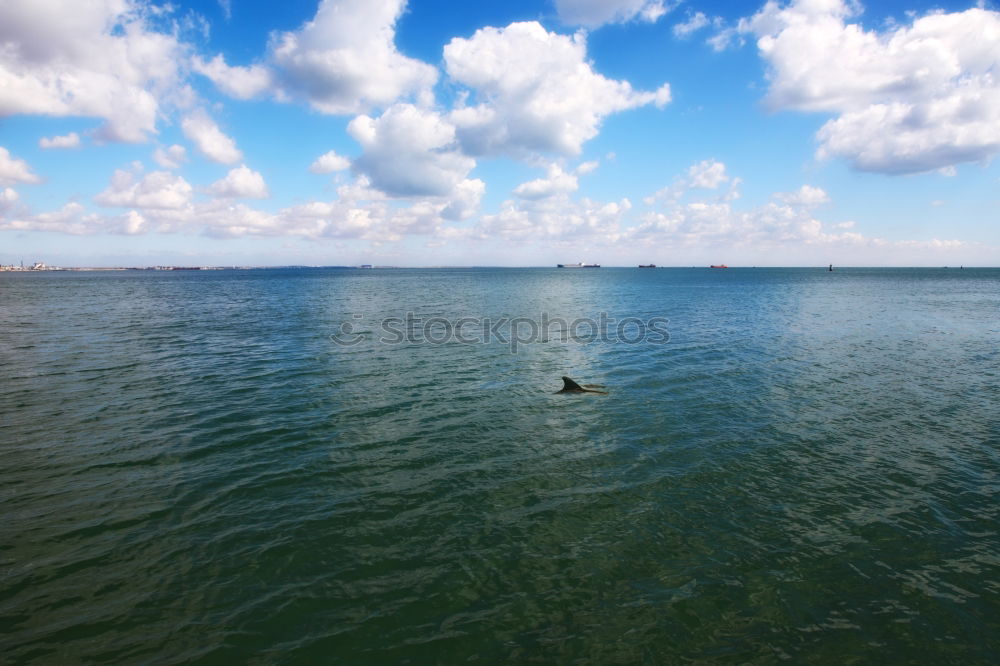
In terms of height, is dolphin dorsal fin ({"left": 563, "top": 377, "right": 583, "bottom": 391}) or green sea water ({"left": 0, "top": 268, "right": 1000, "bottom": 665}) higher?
dolphin dorsal fin ({"left": 563, "top": 377, "right": 583, "bottom": 391})

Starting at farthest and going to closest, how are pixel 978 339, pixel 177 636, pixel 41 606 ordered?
1. pixel 978 339
2. pixel 41 606
3. pixel 177 636

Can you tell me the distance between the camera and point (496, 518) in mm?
12359

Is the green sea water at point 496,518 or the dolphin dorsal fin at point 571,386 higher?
the dolphin dorsal fin at point 571,386

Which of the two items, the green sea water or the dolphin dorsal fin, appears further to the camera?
the dolphin dorsal fin

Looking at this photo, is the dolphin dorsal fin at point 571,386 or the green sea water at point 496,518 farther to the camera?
the dolphin dorsal fin at point 571,386

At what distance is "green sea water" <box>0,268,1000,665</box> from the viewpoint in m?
8.61

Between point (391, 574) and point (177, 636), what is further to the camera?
point (391, 574)

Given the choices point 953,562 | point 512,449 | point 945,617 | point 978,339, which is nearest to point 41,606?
point 512,449

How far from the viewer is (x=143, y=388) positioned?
24.1 meters

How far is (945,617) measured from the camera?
352 inches

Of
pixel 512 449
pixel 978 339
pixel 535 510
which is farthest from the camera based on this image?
pixel 978 339

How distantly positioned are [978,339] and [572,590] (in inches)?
2018

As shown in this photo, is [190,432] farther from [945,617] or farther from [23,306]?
[23,306]

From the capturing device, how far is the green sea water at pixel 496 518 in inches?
339
